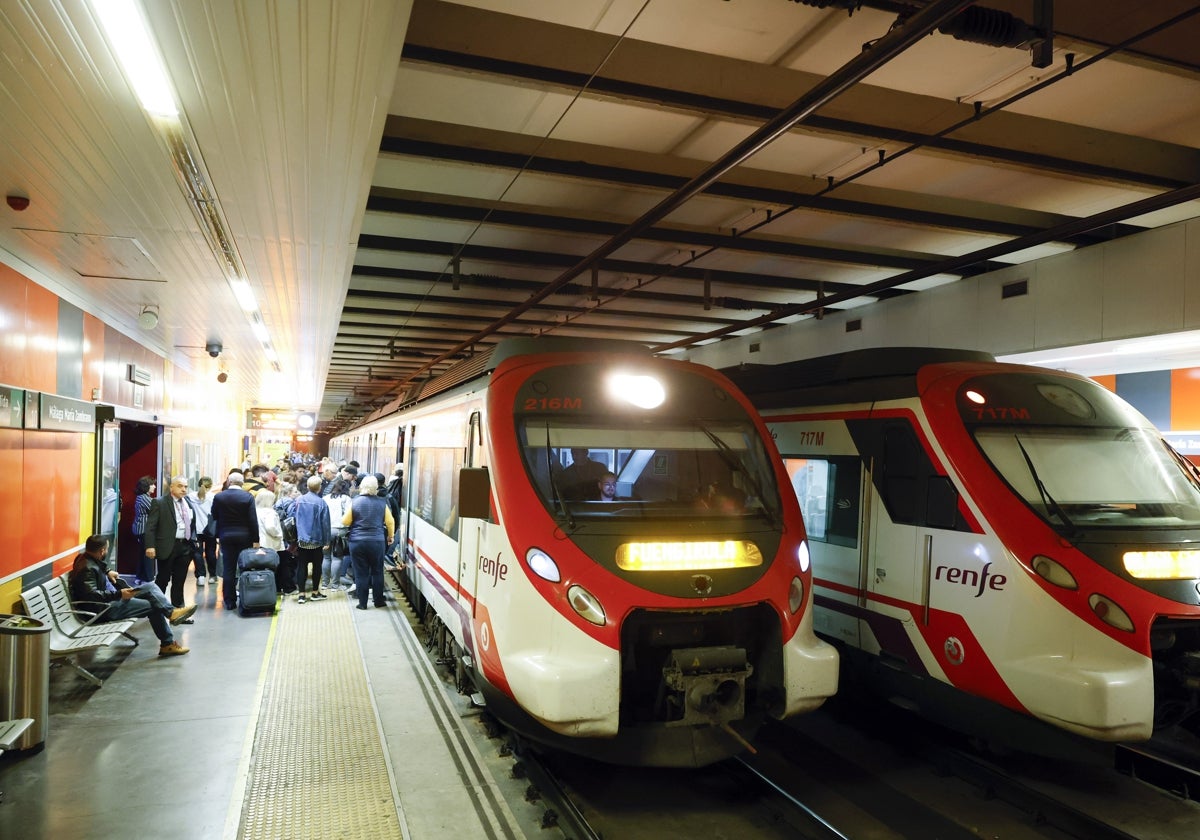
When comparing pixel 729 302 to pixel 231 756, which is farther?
pixel 729 302

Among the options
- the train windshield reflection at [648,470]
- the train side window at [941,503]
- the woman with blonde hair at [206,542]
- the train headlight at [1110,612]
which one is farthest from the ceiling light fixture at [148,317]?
the train headlight at [1110,612]

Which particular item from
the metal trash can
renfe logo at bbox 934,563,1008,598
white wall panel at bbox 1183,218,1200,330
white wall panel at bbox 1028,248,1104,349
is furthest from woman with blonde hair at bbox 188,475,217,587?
white wall panel at bbox 1183,218,1200,330

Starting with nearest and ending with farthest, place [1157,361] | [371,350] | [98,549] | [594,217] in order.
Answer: [98,549] → [594,217] → [1157,361] → [371,350]

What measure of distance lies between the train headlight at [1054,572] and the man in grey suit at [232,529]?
8.64 meters

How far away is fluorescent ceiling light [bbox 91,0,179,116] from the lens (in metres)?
3.12

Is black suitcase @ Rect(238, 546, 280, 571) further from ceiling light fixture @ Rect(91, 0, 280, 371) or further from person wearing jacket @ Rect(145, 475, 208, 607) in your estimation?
ceiling light fixture @ Rect(91, 0, 280, 371)

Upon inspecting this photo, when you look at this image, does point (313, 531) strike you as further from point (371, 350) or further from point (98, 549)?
point (371, 350)

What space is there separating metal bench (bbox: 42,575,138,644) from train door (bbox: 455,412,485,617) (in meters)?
3.45

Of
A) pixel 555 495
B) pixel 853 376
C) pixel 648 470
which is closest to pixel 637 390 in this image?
pixel 648 470

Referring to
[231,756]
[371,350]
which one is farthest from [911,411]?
[371,350]

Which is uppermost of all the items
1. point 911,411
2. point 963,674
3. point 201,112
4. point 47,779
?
point 201,112

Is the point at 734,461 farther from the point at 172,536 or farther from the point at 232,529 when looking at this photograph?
the point at 172,536

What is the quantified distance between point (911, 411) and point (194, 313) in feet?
27.4

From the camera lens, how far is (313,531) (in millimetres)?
9805
